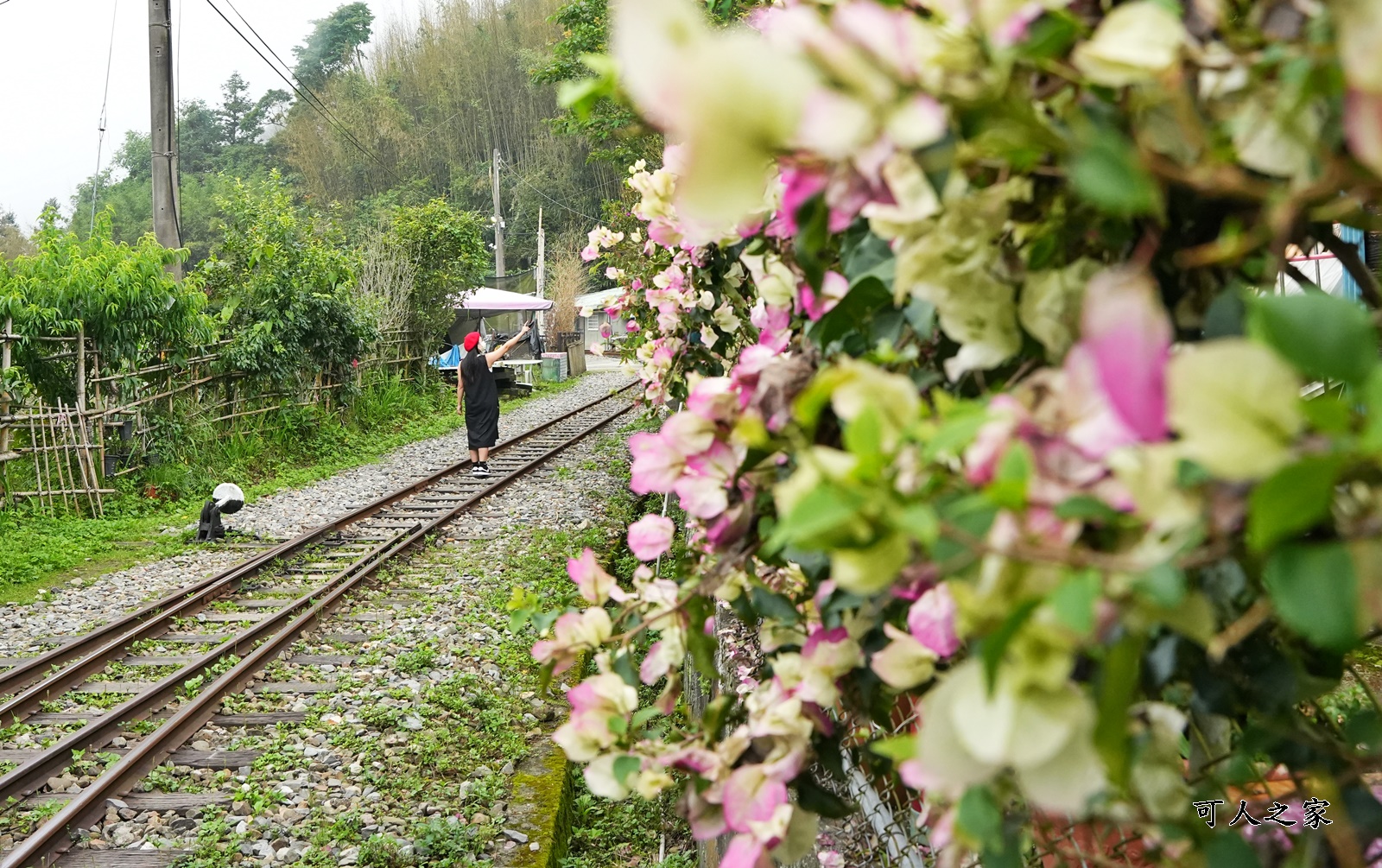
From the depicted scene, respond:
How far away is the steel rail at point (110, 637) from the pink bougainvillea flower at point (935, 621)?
5334 millimetres

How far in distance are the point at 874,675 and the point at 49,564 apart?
8.37 m

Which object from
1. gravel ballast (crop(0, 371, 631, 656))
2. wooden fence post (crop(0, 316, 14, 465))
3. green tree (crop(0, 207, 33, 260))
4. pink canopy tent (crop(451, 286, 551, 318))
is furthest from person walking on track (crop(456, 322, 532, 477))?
green tree (crop(0, 207, 33, 260))

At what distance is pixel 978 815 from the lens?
404mm

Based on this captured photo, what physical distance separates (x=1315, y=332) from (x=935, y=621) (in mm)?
284

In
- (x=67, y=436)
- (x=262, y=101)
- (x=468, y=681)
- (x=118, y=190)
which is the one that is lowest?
(x=468, y=681)

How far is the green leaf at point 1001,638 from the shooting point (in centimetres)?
33

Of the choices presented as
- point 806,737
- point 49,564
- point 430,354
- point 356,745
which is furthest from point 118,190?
point 806,737

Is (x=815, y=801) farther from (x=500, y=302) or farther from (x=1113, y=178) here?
(x=500, y=302)

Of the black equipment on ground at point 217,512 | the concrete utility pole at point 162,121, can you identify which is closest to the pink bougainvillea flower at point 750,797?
the black equipment on ground at point 217,512

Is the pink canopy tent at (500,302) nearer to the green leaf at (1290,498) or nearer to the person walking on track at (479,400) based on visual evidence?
the person walking on track at (479,400)

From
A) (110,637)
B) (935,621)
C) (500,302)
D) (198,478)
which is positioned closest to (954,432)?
(935,621)

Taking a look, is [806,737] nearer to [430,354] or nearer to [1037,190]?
[1037,190]

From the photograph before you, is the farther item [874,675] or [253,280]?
[253,280]

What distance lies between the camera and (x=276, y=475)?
38.4 ft
